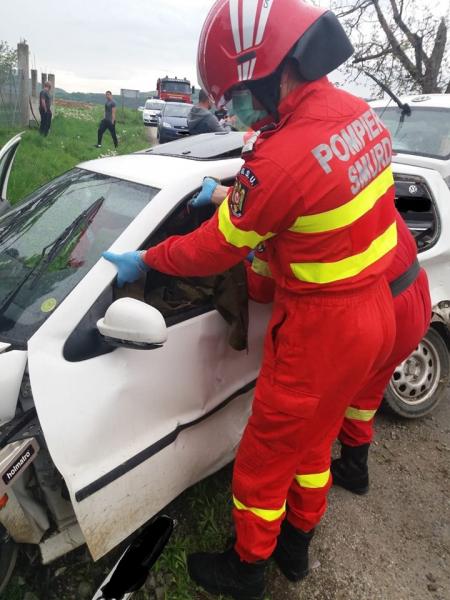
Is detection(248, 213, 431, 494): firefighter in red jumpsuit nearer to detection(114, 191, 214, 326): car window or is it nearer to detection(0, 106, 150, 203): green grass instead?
detection(114, 191, 214, 326): car window

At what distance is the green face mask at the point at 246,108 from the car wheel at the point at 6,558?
164 cm

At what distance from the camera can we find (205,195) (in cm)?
185

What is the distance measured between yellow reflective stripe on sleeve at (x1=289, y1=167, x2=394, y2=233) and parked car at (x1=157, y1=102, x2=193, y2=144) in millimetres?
12346

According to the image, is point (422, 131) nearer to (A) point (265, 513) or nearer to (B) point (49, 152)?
(A) point (265, 513)

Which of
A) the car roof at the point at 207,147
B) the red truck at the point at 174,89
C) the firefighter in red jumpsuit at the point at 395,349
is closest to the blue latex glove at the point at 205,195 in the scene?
the car roof at the point at 207,147

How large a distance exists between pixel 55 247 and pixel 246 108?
0.89 meters

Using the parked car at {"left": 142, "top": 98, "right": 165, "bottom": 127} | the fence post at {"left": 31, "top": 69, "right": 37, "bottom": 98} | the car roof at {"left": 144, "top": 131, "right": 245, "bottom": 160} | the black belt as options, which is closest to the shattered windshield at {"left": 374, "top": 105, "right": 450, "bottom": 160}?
the car roof at {"left": 144, "top": 131, "right": 245, "bottom": 160}

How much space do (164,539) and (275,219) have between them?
1345 mm

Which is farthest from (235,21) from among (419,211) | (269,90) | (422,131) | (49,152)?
(49,152)

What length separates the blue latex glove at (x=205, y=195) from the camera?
1849 millimetres

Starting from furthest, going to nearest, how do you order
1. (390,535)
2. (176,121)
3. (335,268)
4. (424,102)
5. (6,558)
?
(176,121) < (424,102) < (390,535) < (6,558) < (335,268)

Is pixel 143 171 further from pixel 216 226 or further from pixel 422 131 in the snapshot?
pixel 422 131

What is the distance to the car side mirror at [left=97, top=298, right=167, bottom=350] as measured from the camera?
1.46 meters

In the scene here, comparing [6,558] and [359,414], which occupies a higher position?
[359,414]
